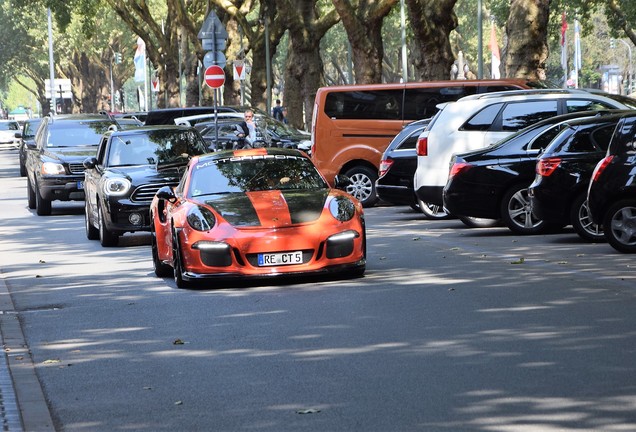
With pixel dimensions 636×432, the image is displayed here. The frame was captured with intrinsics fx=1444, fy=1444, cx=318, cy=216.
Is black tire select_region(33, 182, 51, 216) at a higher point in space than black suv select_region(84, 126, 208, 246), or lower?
lower

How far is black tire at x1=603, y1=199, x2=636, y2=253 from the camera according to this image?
15484mm

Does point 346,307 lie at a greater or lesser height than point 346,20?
lesser

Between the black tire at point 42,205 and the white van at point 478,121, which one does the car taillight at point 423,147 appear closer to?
the white van at point 478,121

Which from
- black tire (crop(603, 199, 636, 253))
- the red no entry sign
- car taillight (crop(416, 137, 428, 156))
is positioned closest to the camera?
black tire (crop(603, 199, 636, 253))

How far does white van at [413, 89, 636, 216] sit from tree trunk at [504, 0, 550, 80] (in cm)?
834

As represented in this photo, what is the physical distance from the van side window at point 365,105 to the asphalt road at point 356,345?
9.03m

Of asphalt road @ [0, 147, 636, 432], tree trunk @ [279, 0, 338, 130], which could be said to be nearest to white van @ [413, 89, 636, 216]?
asphalt road @ [0, 147, 636, 432]

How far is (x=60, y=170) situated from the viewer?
25828mm

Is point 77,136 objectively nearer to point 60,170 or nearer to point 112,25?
point 60,170

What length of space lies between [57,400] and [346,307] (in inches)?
151

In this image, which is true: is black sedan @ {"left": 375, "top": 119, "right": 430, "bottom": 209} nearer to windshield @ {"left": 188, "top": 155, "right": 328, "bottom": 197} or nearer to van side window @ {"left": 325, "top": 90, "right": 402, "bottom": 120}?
van side window @ {"left": 325, "top": 90, "right": 402, "bottom": 120}

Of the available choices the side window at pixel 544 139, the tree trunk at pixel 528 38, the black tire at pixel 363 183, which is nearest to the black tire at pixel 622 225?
the side window at pixel 544 139

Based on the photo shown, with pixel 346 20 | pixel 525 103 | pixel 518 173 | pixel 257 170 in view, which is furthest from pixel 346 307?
pixel 346 20

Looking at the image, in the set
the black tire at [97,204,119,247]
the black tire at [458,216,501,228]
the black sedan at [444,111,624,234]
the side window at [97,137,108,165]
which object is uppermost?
the side window at [97,137,108,165]
